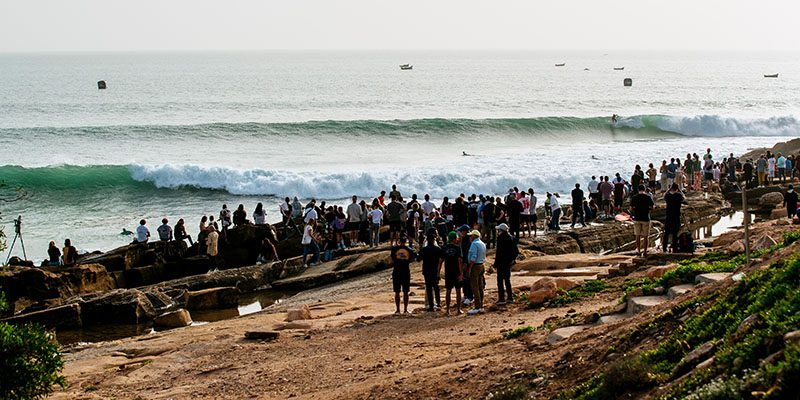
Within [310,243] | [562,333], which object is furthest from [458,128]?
[562,333]

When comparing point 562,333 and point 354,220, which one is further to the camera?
point 354,220

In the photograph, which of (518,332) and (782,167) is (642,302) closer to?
(518,332)

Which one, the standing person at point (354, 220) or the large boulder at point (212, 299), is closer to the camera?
the large boulder at point (212, 299)

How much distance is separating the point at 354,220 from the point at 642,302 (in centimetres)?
1181

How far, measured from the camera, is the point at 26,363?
31.3ft

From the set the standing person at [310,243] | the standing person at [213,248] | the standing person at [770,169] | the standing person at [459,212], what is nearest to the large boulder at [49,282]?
the standing person at [213,248]

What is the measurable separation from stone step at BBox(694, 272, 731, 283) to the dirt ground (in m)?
1.44

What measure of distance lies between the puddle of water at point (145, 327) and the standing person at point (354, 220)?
3189mm

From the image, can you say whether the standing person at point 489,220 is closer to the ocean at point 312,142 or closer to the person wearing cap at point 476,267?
the person wearing cap at point 476,267

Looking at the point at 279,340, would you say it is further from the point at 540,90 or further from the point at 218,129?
the point at 540,90

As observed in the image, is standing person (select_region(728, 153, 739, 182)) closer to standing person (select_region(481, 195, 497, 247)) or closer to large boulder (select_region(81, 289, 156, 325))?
standing person (select_region(481, 195, 497, 247))

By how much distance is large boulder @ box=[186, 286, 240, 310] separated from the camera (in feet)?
57.8

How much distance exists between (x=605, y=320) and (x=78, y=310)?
1025 centimetres

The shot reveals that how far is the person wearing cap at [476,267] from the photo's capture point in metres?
12.9
